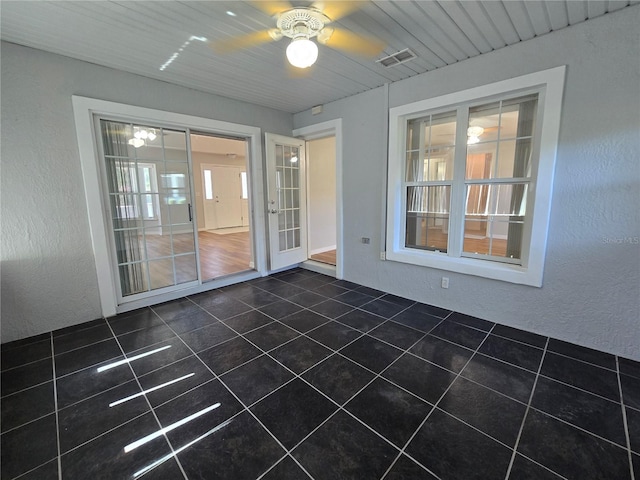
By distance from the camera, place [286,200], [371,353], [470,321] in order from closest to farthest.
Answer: [371,353]
[470,321]
[286,200]

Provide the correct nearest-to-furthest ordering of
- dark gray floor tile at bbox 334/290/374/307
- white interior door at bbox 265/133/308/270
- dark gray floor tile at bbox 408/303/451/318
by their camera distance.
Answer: dark gray floor tile at bbox 408/303/451/318 → dark gray floor tile at bbox 334/290/374/307 → white interior door at bbox 265/133/308/270

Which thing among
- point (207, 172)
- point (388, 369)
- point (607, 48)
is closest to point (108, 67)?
point (388, 369)

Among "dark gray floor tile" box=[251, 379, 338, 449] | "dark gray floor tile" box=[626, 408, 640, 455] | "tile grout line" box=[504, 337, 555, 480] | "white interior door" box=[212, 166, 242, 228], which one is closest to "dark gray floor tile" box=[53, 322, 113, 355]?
"dark gray floor tile" box=[251, 379, 338, 449]

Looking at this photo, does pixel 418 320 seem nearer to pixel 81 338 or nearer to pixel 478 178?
pixel 478 178

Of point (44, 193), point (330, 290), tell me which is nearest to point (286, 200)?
point (330, 290)

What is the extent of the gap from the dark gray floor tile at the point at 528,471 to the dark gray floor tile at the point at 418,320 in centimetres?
Answer: 131

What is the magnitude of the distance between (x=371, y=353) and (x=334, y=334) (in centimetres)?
43

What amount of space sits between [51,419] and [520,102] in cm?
435

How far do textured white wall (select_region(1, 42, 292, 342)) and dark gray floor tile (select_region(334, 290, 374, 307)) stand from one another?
8.87ft

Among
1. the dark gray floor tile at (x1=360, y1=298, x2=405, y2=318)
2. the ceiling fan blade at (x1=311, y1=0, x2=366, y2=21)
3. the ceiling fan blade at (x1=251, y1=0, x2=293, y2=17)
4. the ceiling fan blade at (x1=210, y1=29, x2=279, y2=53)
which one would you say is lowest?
the dark gray floor tile at (x1=360, y1=298, x2=405, y2=318)

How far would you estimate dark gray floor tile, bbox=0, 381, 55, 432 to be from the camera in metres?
1.66

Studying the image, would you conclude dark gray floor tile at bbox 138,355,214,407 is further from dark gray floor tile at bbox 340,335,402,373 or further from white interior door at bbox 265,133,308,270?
white interior door at bbox 265,133,308,270

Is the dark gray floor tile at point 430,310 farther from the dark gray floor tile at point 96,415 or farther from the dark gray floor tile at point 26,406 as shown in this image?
the dark gray floor tile at point 26,406

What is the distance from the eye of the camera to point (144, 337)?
2.61 m
